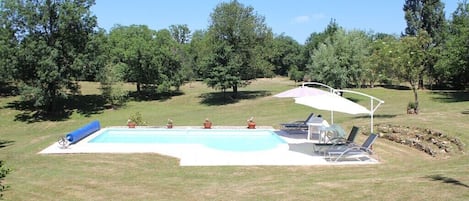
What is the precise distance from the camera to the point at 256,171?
1276 centimetres

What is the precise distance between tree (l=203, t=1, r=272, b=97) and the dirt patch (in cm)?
2444

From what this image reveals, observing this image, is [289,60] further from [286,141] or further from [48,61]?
[286,141]

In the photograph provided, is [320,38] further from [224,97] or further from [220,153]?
[220,153]

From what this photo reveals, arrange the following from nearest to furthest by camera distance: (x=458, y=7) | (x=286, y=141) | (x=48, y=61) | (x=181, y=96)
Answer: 1. (x=286, y=141)
2. (x=48, y=61)
3. (x=458, y=7)
4. (x=181, y=96)

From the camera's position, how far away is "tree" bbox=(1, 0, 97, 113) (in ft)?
121

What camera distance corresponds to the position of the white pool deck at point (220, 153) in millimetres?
13953

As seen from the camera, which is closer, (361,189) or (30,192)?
(361,189)

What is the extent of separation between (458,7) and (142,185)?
4445cm

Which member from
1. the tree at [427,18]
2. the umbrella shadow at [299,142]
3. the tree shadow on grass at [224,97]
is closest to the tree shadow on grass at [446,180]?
the umbrella shadow at [299,142]

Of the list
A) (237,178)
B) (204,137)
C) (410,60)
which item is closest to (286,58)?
(410,60)

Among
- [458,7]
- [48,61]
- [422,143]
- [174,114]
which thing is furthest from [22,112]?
[458,7]

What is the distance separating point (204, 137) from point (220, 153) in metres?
5.55

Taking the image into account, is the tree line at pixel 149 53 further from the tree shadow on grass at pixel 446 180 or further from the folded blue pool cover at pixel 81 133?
the tree shadow on grass at pixel 446 180

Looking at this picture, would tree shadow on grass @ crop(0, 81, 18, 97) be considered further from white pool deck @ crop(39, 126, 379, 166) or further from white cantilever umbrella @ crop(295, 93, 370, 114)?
white cantilever umbrella @ crop(295, 93, 370, 114)
